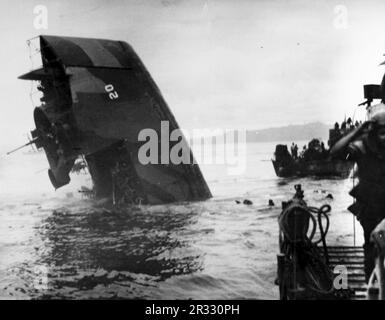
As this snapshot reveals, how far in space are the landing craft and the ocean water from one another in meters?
0.78

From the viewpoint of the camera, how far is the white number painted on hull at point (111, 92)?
1324 centimetres

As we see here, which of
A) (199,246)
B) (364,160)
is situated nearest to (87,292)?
(199,246)

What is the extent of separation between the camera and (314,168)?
80.4ft

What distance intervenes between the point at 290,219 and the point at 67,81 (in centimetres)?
898

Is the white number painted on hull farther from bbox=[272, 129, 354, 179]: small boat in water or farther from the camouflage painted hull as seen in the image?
the camouflage painted hull

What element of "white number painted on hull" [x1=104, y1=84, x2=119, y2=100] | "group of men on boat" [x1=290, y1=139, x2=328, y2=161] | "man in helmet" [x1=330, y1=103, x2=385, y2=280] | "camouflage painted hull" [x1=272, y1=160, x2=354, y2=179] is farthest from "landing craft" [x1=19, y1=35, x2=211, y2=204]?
"group of men on boat" [x1=290, y1=139, x2=328, y2=161]

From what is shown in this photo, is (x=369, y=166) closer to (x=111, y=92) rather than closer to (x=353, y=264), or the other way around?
(x=353, y=264)

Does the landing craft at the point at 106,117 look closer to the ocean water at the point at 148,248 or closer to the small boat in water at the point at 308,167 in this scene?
the ocean water at the point at 148,248

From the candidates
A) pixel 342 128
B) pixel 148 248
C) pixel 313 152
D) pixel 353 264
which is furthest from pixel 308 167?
pixel 353 264

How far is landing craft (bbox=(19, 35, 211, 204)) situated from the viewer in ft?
42.5

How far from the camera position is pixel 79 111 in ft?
43.2
